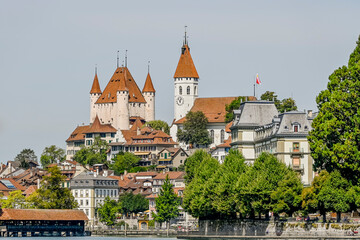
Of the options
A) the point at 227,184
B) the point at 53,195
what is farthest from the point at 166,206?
the point at 227,184

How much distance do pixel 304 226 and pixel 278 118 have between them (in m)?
28.4

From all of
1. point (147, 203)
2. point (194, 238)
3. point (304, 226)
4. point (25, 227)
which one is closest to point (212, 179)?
point (194, 238)

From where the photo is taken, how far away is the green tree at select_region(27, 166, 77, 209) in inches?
6383

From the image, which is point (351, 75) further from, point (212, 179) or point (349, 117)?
point (212, 179)

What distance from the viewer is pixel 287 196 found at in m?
108

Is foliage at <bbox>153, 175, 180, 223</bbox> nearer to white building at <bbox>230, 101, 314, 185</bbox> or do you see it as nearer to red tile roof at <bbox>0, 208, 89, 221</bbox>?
red tile roof at <bbox>0, 208, 89, 221</bbox>

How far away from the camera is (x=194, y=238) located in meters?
127

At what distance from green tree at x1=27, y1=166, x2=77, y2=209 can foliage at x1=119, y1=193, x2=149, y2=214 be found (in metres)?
20.2

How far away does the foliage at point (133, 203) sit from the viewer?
184m

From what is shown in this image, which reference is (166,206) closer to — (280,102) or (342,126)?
(280,102)

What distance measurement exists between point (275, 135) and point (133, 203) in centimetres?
6020

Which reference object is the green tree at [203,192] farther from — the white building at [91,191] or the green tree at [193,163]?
the white building at [91,191]

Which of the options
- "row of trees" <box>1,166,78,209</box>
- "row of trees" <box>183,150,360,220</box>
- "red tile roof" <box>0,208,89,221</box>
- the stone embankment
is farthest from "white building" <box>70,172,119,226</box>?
the stone embankment

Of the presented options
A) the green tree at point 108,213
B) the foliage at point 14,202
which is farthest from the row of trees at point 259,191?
the foliage at point 14,202
